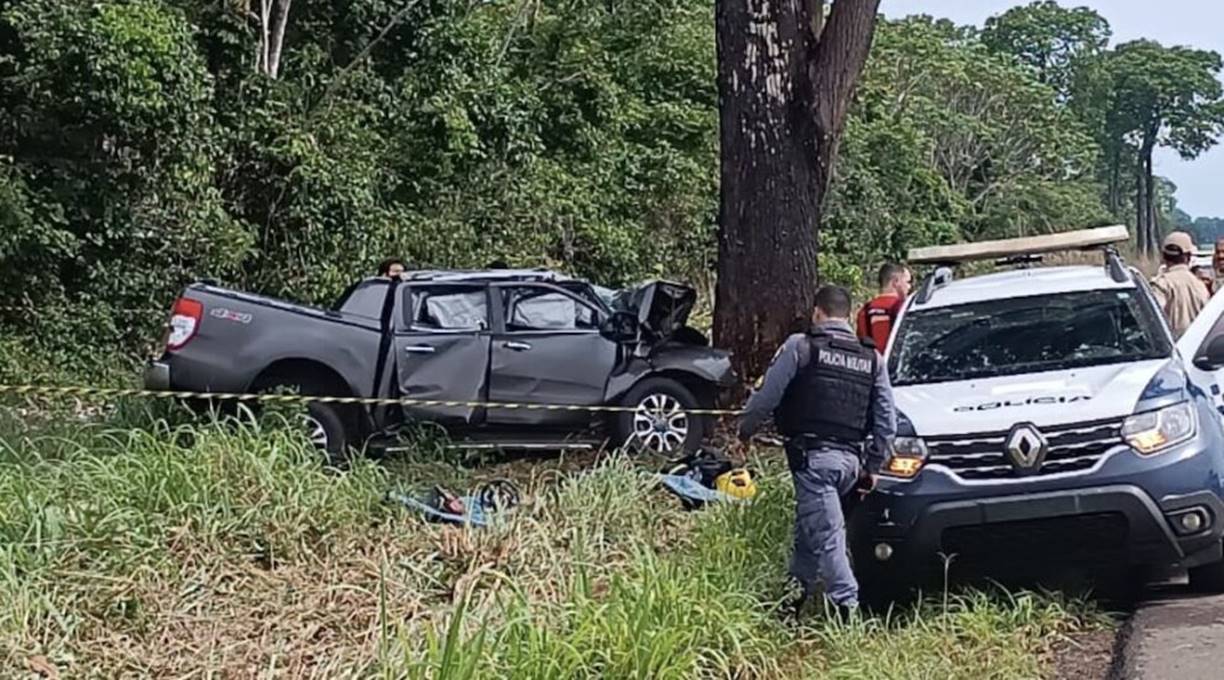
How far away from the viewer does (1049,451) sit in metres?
6.64

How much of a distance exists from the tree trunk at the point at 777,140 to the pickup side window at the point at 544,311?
3.87 feet

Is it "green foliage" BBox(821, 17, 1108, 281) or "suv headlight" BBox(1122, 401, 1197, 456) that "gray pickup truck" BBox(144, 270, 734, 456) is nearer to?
"suv headlight" BBox(1122, 401, 1197, 456)

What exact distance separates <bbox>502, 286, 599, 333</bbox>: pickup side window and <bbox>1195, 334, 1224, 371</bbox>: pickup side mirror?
4.83m

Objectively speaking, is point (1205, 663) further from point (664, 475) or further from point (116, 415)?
point (116, 415)

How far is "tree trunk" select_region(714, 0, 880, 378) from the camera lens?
10.9 metres

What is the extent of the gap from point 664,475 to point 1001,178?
4818 cm

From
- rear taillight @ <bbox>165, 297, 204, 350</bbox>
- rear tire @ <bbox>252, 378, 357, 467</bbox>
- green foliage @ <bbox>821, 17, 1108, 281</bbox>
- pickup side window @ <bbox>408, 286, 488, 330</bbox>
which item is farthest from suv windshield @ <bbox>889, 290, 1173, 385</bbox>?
green foliage @ <bbox>821, 17, 1108, 281</bbox>

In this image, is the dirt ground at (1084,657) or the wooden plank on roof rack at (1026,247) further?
the wooden plank on roof rack at (1026,247)

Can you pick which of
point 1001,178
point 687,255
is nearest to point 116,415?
point 687,255

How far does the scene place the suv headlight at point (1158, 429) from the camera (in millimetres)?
6637

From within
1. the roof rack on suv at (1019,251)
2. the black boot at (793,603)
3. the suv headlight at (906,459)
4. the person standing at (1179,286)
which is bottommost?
the black boot at (793,603)

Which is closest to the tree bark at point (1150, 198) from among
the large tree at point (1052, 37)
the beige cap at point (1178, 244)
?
the large tree at point (1052, 37)

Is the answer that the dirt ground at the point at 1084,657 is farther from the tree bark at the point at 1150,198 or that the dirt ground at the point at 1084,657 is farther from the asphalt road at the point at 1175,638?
the tree bark at the point at 1150,198

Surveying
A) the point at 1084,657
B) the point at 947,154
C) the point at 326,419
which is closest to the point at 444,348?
the point at 326,419
